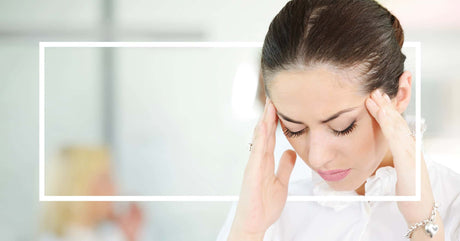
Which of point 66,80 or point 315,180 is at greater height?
point 66,80

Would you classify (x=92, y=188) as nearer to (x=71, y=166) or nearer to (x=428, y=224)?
(x=71, y=166)

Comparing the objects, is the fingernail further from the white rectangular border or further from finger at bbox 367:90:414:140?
the white rectangular border

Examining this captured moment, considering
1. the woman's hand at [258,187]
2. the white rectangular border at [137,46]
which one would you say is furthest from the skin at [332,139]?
the white rectangular border at [137,46]

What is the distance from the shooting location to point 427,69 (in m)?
1.07

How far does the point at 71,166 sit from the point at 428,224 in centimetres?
72

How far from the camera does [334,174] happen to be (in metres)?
0.96

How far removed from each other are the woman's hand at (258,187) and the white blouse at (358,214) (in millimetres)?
78

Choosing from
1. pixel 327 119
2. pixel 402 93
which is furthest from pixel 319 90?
pixel 402 93

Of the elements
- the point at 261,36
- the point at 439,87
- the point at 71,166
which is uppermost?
the point at 261,36

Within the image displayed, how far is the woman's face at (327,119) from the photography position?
85 cm

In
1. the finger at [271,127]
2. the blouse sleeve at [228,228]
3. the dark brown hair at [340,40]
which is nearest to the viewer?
the dark brown hair at [340,40]

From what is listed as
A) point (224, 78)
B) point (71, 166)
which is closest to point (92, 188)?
point (71, 166)

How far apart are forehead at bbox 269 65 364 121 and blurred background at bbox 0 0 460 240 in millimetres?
215

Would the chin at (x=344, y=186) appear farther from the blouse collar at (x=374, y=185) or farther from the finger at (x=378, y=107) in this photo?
the finger at (x=378, y=107)
